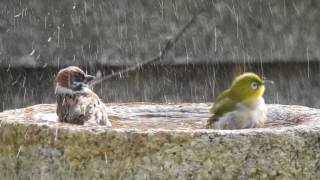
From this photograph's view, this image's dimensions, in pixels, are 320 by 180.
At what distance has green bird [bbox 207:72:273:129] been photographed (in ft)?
10.2

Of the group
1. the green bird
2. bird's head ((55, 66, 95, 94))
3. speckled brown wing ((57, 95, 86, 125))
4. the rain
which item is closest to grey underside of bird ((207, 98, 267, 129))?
the green bird

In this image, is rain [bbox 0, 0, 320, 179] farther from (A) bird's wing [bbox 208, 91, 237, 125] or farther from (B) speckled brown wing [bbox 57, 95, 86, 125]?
(A) bird's wing [bbox 208, 91, 237, 125]

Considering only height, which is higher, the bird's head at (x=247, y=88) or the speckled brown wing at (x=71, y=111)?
the bird's head at (x=247, y=88)

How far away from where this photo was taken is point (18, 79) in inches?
188

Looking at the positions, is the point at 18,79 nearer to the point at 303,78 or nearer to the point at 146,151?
the point at 303,78

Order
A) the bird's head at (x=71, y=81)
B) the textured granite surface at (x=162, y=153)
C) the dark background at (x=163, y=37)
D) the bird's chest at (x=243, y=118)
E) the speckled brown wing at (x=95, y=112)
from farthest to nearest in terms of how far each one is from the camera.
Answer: the dark background at (x=163, y=37)
the bird's head at (x=71, y=81)
the speckled brown wing at (x=95, y=112)
the bird's chest at (x=243, y=118)
the textured granite surface at (x=162, y=153)

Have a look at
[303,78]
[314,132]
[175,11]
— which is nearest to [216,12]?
[175,11]

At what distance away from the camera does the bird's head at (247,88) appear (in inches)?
126

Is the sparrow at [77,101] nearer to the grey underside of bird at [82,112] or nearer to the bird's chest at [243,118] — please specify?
the grey underside of bird at [82,112]

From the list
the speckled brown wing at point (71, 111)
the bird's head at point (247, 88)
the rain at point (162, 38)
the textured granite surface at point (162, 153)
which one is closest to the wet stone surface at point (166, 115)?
the speckled brown wing at point (71, 111)

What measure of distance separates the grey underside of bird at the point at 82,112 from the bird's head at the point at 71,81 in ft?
0.80

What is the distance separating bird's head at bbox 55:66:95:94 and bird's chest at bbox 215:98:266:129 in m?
0.78

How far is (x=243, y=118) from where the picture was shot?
3.10m

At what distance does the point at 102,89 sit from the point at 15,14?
622 millimetres
